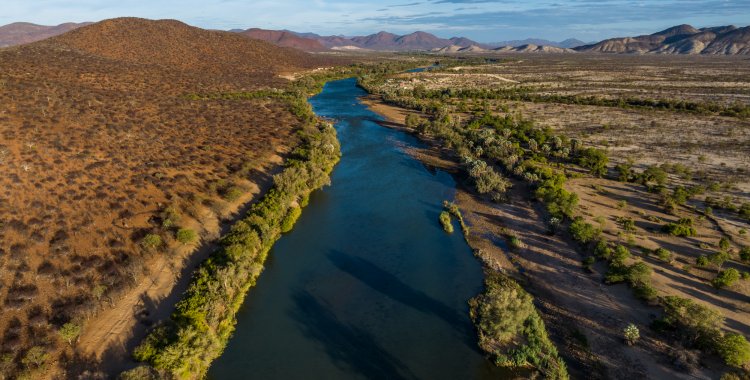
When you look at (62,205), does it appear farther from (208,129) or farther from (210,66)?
(210,66)

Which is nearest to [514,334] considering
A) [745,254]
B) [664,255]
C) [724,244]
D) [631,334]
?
[631,334]

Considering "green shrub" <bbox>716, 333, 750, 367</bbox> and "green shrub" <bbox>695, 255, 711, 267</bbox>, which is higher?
"green shrub" <bbox>695, 255, 711, 267</bbox>

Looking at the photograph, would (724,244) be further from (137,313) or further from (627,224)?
(137,313)

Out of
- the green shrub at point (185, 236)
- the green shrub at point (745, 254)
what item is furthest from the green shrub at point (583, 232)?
the green shrub at point (185, 236)

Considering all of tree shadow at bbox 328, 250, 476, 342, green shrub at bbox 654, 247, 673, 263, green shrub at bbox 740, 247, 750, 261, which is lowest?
tree shadow at bbox 328, 250, 476, 342

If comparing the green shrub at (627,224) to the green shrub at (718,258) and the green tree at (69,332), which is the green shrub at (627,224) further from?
the green tree at (69,332)

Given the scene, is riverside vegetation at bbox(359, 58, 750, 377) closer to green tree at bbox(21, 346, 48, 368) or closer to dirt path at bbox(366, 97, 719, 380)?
dirt path at bbox(366, 97, 719, 380)

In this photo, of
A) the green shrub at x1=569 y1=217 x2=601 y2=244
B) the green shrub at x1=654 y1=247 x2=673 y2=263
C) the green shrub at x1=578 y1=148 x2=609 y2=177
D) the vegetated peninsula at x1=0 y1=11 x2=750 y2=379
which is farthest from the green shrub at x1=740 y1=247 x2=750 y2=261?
the green shrub at x1=578 y1=148 x2=609 y2=177
